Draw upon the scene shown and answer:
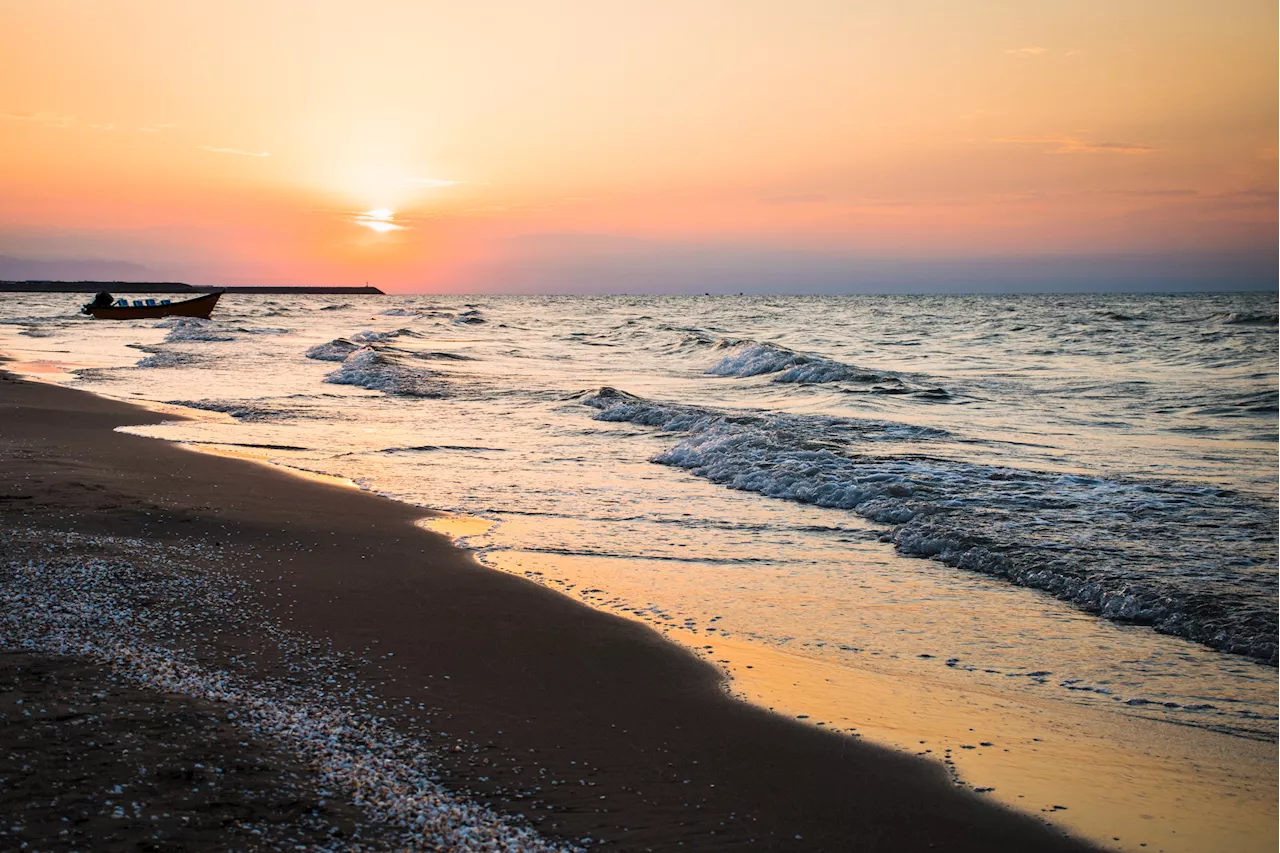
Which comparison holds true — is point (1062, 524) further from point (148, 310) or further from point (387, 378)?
point (148, 310)

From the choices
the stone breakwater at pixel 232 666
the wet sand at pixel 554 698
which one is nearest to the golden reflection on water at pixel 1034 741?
the wet sand at pixel 554 698

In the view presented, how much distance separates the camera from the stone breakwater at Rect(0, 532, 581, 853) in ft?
10.7

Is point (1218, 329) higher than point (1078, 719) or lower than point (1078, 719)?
higher

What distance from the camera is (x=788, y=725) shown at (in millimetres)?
4367

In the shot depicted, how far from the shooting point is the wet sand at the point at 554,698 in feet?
11.3

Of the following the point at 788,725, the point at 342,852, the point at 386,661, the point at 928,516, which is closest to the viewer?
the point at 342,852

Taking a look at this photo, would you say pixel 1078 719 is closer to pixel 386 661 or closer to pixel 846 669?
pixel 846 669

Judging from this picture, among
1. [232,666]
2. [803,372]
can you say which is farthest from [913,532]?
[803,372]

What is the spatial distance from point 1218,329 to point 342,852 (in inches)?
2076

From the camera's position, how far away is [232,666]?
177 inches

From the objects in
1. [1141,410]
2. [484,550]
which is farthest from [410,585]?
[1141,410]

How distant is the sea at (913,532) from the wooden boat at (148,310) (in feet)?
113

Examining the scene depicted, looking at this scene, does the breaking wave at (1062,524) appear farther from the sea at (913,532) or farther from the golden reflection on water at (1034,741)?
the golden reflection on water at (1034,741)

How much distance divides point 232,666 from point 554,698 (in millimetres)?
1585
